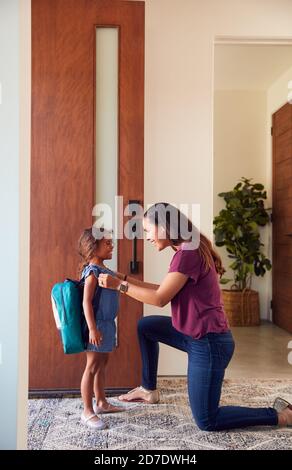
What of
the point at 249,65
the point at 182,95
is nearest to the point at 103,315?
the point at 182,95

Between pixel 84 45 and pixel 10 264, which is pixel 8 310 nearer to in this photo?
pixel 10 264

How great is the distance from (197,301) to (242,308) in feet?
10.1

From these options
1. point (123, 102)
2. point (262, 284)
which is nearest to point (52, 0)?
point (123, 102)

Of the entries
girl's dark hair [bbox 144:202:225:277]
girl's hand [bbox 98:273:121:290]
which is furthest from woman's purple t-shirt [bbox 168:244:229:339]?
girl's hand [bbox 98:273:121:290]

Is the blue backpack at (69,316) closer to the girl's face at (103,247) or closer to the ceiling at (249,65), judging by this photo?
the girl's face at (103,247)

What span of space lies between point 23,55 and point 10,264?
1.95 feet

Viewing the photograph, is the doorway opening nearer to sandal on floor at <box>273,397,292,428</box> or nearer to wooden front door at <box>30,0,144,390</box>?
wooden front door at <box>30,0,144,390</box>

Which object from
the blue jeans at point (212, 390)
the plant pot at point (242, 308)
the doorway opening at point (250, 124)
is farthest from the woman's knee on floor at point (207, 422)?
the plant pot at point (242, 308)

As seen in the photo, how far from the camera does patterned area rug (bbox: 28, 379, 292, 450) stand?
1.98 meters

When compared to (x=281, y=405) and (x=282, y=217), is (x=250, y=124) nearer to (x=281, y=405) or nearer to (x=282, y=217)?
(x=282, y=217)

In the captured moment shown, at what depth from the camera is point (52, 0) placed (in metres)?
2.69

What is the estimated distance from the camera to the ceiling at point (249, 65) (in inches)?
179

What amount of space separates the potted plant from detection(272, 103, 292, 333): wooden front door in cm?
16

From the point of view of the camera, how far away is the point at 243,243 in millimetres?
5148
